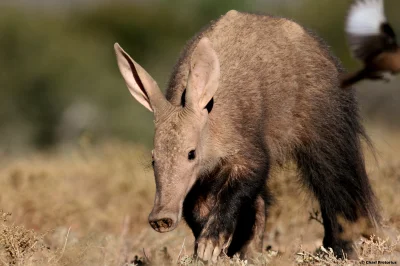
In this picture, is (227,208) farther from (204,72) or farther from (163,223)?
(204,72)

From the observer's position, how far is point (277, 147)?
7.64 metres

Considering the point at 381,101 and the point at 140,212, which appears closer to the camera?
the point at 140,212

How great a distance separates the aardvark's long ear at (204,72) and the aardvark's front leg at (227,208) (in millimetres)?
593

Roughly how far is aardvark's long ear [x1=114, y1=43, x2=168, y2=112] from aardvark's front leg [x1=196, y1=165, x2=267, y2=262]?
2.48ft

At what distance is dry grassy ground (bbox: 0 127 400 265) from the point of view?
6641mm

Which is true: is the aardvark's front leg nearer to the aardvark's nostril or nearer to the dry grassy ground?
the dry grassy ground

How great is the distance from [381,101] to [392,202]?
1231 cm

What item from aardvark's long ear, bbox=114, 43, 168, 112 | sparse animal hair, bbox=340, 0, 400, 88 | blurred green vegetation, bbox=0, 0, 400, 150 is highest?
sparse animal hair, bbox=340, 0, 400, 88

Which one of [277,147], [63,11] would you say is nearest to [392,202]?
[277,147]

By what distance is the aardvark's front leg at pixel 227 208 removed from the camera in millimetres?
6770

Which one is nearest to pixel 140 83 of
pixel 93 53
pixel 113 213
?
pixel 113 213

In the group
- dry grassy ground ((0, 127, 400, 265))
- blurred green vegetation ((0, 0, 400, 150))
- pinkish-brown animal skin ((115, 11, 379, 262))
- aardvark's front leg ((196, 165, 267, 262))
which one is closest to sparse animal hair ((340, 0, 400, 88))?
dry grassy ground ((0, 127, 400, 265))

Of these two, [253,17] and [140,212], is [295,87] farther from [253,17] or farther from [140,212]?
[140,212]

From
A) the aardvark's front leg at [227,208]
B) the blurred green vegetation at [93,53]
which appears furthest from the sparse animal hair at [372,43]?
the blurred green vegetation at [93,53]
